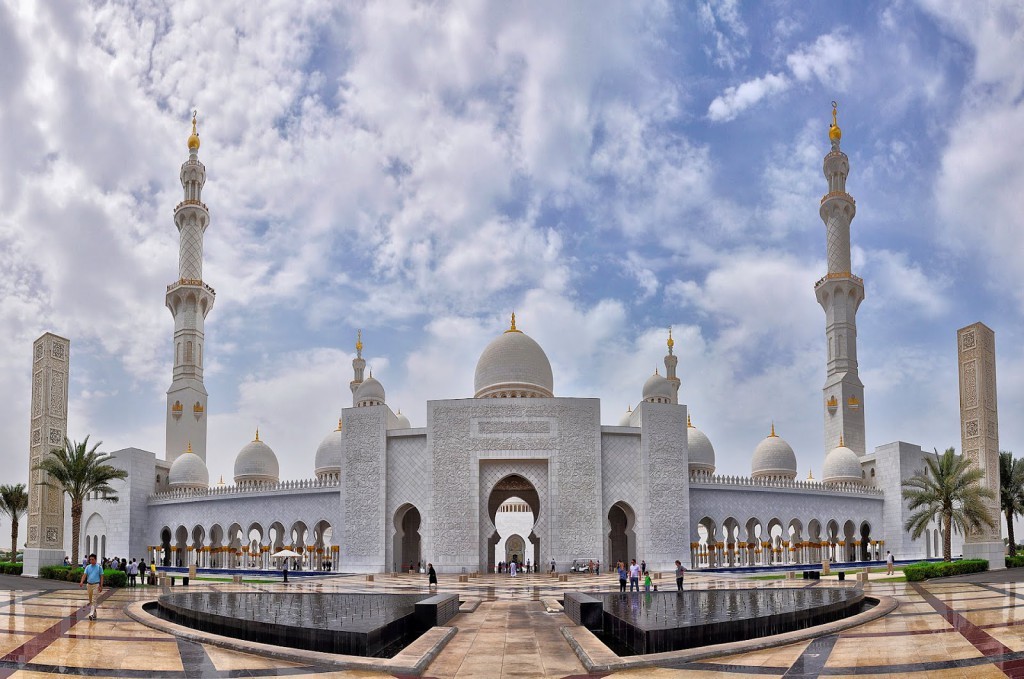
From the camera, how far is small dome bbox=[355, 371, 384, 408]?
3812 centimetres

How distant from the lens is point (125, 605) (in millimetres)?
14781

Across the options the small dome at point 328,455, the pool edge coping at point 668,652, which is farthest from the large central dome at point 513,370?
the pool edge coping at point 668,652

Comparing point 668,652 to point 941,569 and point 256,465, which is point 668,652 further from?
Result: point 256,465

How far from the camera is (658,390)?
38750mm

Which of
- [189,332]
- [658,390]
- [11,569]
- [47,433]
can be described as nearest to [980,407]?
[658,390]

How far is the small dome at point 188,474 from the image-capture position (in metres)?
34.4

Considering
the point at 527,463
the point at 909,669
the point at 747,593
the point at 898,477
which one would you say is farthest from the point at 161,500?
the point at 909,669

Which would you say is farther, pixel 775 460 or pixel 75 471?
pixel 775 460

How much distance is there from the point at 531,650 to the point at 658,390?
29784 millimetres

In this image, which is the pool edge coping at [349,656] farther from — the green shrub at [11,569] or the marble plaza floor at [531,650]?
the green shrub at [11,569]

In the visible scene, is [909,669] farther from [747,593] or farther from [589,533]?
[589,533]

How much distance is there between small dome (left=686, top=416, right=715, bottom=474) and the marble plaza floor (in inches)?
787

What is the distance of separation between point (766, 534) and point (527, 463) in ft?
29.5

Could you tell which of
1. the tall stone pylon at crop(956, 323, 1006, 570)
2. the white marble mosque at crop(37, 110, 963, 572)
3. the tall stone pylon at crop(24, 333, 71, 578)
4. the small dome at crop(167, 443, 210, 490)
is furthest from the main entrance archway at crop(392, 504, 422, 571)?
the tall stone pylon at crop(956, 323, 1006, 570)
